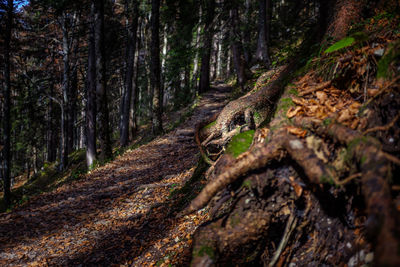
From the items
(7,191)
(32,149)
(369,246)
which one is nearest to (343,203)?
(369,246)

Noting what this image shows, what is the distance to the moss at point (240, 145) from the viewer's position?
2512mm

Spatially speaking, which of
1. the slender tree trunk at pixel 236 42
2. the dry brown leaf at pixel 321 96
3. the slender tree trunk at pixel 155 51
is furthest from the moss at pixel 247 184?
the slender tree trunk at pixel 155 51

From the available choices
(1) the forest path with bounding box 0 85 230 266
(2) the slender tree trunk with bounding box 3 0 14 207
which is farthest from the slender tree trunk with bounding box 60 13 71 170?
(1) the forest path with bounding box 0 85 230 266

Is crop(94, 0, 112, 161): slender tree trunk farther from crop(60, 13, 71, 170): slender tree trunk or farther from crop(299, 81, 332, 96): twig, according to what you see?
crop(299, 81, 332, 96): twig

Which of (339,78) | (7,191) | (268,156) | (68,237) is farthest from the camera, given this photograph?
(7,191)

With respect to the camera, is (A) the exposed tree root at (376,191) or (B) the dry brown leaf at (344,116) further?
(B) the dry brown leaf at (344,116)

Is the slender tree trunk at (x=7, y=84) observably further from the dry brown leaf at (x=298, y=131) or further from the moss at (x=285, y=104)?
the dry brown leaf at (x=298, y=131)

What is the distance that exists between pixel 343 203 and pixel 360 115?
76cm

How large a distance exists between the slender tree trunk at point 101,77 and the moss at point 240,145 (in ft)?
28.9

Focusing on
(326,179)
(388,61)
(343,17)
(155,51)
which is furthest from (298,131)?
(155,51)

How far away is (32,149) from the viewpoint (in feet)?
86.3

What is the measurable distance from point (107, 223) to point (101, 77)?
6911mm

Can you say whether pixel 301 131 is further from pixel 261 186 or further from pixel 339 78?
pixel 339 78

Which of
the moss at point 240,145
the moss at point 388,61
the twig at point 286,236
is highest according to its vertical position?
the moss at point 388,61
